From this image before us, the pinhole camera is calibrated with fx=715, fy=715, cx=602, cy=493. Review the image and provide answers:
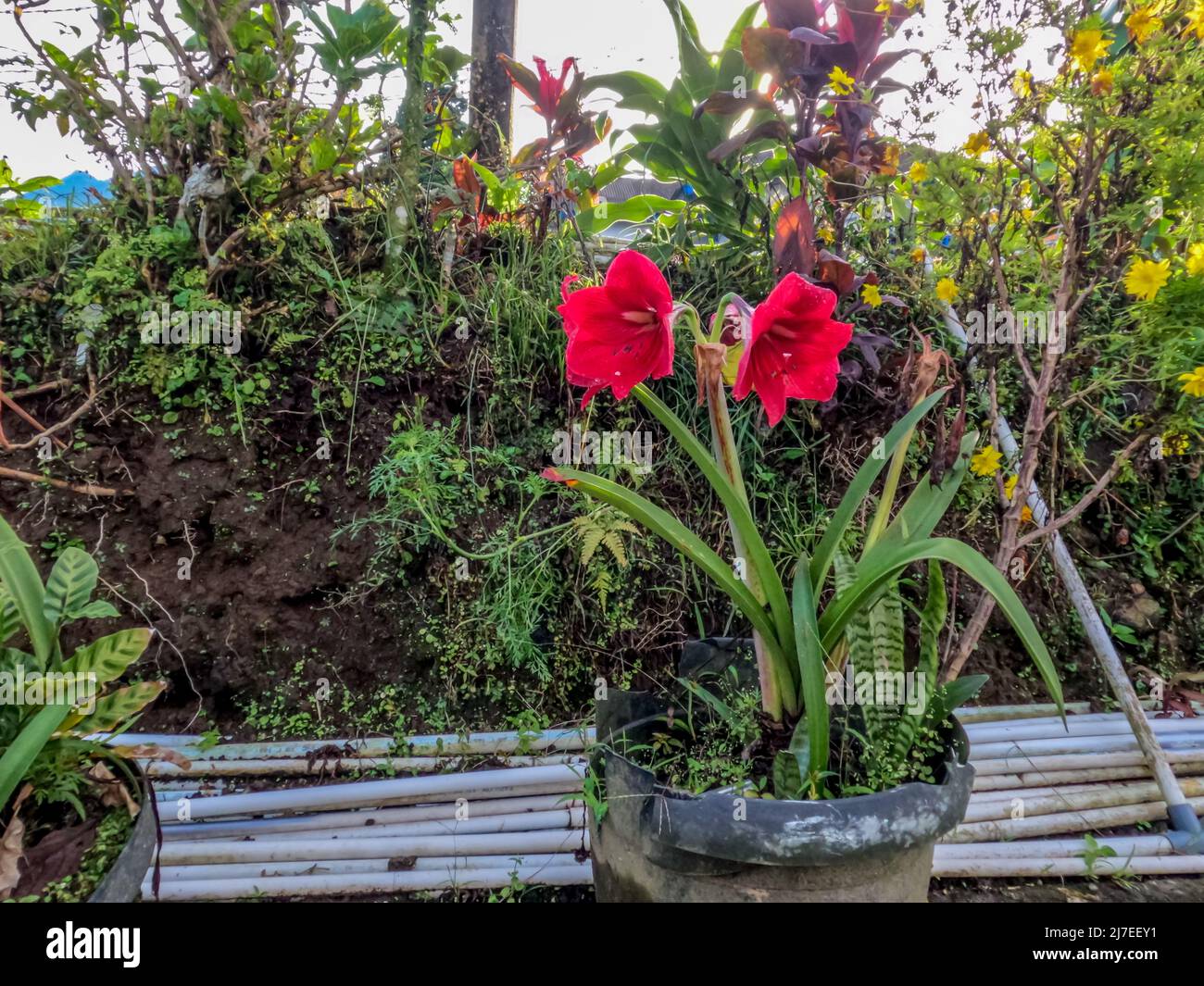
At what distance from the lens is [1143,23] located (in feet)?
4.05

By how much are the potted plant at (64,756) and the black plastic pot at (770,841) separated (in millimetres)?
731

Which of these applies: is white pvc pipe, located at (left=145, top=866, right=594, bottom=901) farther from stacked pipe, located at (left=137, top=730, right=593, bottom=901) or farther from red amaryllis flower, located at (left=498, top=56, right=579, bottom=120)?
red amaryllis flower, located at (left=498, top=56, right=579, bottom=120)

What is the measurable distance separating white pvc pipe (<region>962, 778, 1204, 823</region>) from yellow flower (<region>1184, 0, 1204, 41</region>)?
156cm

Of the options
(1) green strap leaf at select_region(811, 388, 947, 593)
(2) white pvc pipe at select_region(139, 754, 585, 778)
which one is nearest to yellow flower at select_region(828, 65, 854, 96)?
(1) green strap leaf at select_region(811, 388, 947, 593)

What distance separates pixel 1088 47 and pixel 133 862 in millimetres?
1973

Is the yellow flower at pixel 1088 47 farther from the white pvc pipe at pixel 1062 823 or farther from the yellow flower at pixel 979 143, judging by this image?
the white pvc pipe at pixel 1062 823

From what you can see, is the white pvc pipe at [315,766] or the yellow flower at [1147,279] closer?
the yellow flower at [1147,279]

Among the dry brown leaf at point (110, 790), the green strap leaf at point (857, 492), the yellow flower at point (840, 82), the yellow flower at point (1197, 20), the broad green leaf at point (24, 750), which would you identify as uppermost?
the yellow flower at point (840, 82)

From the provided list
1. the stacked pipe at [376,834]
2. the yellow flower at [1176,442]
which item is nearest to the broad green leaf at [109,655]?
the stacked pipe at [376,834]

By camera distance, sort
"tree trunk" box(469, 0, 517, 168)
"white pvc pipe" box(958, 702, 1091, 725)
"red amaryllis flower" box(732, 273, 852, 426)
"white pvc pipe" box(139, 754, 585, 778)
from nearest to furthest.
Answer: "red amaryllis flower" box(732, 273, 852, 426) → "white pvc pipe" box(139, 754, 585, 778) → "white pvc pipe" box(958, 702, 1091, 725) → "tree trunk" box(469, 0, 517, 168)

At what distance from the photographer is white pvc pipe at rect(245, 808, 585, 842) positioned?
157 cm

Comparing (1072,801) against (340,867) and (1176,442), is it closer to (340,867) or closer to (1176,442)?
(1176,442)

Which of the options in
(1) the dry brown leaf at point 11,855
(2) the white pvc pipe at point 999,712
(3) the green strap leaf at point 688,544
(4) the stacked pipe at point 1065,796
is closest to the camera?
(1) the dry brown leaf at point 11,855

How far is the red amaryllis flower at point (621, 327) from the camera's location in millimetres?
1096
